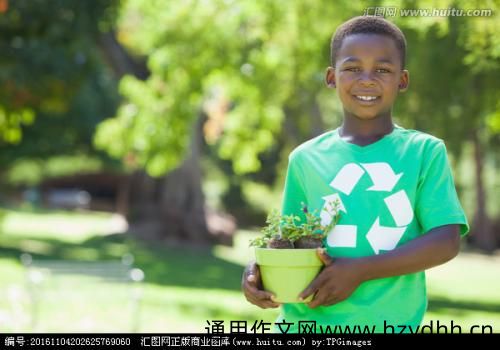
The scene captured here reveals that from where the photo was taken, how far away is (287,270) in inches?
115

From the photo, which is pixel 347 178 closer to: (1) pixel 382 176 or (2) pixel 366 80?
(1) pixel 382 176

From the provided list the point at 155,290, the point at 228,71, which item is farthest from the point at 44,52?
the point at 155,290

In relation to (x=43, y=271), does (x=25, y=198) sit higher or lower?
higher

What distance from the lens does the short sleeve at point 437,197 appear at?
2947 millimetres

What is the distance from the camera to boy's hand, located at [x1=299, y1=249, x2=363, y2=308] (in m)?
2.84

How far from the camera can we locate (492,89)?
12.9 meters

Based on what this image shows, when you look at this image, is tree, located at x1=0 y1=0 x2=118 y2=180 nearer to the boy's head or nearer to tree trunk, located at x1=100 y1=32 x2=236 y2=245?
tree trunk, located at x1=100 y1=32 x2=236 y2=245

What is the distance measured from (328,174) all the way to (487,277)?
2004 cm

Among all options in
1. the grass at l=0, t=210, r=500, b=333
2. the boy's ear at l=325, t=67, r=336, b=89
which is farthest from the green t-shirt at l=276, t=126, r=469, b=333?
the grass at l=0, t=210, r=500, b=333

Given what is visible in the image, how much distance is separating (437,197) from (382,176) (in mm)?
178

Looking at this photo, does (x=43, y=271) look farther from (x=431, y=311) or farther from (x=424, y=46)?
(x=424, y=46)

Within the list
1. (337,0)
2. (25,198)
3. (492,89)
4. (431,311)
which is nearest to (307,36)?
(337,0)

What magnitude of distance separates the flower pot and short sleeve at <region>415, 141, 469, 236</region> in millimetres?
362

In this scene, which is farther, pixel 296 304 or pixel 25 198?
pixel 25 198
